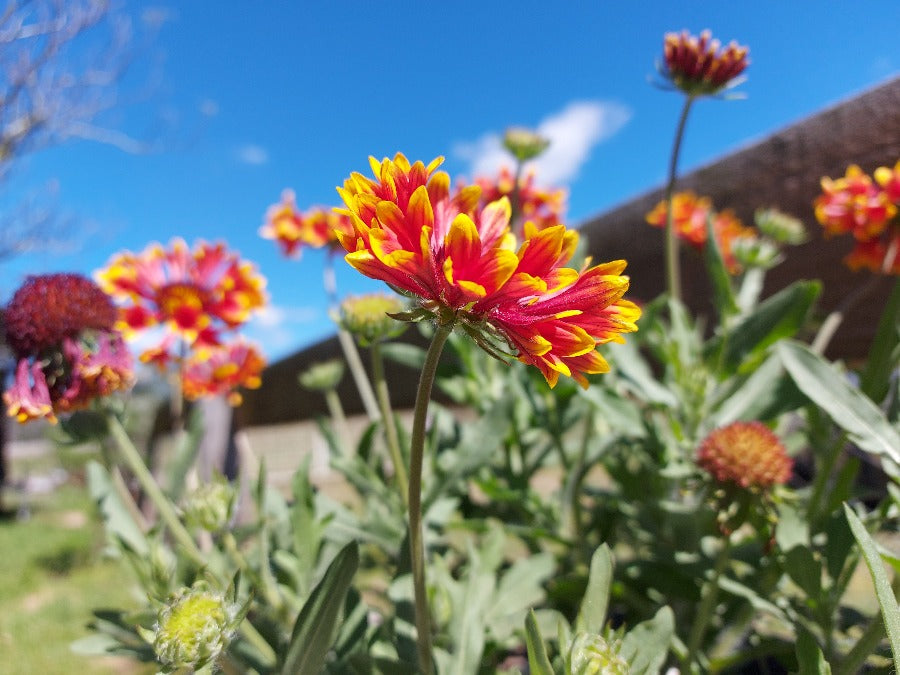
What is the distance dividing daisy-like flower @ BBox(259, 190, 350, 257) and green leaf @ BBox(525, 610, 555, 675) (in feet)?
2.88

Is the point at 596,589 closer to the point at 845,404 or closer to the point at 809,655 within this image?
the point at 809,655

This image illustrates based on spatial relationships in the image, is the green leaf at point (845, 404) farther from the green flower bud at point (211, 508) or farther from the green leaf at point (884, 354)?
the green flower bud at point (211, 508)

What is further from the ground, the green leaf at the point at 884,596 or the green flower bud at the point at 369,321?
the green flower bud at the point at 369,321

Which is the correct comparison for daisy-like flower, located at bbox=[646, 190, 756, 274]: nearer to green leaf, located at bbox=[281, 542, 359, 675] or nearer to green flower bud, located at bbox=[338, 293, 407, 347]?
green flower bud, located at bbox=[338, 293, 407, 347]

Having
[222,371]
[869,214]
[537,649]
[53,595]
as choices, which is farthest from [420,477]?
[53,595]

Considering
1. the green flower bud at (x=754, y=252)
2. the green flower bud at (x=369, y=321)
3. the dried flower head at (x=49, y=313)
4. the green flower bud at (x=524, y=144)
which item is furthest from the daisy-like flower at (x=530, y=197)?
the dried flower head at (x=49, y=313)

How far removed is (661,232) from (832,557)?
89 centimetres

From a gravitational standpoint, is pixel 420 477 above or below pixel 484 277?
below

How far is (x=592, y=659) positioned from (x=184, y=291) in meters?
0.74

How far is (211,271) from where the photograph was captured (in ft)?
2.98

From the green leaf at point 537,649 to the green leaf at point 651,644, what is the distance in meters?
0.12

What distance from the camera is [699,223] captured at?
3.76ft

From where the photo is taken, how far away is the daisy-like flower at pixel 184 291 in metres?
0.83

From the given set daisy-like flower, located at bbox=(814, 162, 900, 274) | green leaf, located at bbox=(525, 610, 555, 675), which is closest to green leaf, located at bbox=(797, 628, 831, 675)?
green leaf, located at bbox=(525, 610, 555, 675)
